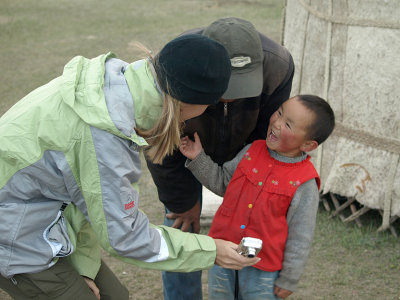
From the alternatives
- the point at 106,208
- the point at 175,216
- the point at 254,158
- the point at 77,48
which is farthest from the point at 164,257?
the point at 77,48

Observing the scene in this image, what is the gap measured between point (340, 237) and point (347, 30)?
163cm

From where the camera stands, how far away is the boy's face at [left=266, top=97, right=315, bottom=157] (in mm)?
2352

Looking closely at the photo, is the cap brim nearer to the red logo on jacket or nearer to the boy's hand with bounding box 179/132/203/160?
the boy's hand with bounding box 179/132/203/160

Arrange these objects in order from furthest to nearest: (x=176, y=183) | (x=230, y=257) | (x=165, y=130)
A: (x=176, y=183)
(x=230, y=257)
(x=165, y=130)

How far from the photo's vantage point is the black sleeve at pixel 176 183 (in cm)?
275

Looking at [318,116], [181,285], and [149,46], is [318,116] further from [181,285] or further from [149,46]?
[181,285]

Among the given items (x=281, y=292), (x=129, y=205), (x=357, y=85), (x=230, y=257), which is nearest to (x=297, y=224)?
(x=281, y=292)

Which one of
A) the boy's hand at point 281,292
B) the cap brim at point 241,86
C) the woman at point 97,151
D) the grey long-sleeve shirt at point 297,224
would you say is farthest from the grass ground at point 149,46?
the boy's hand at point 281,292

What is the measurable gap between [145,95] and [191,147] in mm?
758

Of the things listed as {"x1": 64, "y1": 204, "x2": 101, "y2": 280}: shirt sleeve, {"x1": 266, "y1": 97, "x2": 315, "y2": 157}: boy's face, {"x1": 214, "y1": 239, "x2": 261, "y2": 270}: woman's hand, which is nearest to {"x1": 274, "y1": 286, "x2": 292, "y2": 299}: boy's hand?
{"x1": 214, "y1": 239, "x2": 261, "y2": 270}: woman's hand

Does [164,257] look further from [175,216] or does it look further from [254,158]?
[175,216]

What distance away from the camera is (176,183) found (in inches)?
110

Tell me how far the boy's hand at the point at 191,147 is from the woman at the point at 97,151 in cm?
50

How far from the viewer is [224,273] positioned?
2.66 m
